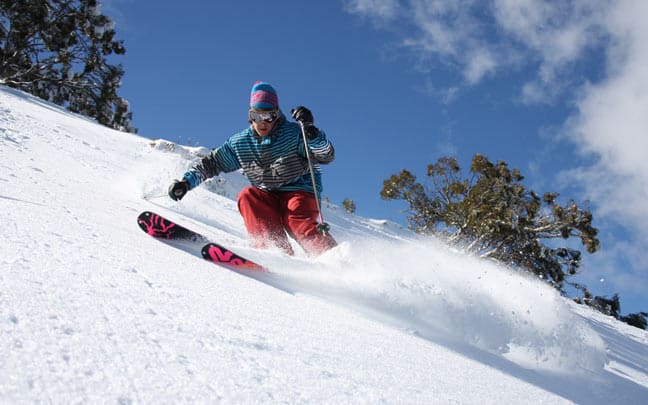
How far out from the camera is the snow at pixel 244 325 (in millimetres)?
844

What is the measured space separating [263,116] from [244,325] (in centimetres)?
264

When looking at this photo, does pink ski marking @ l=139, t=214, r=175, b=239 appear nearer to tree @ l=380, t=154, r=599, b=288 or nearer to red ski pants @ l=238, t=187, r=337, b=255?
red ski pants @ l=238, t=187, r=337, b=255

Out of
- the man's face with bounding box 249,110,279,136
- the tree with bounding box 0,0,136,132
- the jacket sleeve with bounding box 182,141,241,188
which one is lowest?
the jacket sleeve with bounding box 182,141,241,188

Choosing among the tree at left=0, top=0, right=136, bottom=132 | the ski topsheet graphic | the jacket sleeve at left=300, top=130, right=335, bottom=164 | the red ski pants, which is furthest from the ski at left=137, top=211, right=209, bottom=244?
the tree at left=0, top=0, right=136, bottom=132

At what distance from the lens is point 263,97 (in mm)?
3709

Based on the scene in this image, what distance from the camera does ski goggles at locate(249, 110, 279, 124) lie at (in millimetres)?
3705

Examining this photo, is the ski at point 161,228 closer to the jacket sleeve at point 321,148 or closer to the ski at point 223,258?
the ski at point 223,258

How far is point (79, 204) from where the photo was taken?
8.52ft

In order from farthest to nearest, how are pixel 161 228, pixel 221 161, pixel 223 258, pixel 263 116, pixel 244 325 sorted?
pixel 221 161
pixel 263 116
pixel 161 228
pixel 223 258
pixel 244 325

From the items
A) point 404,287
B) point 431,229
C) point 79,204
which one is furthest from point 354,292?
point 431,229

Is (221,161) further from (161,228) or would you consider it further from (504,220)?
(504,220)

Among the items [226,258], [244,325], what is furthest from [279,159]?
[244,325]

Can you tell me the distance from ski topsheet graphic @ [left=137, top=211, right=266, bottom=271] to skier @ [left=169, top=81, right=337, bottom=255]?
86cm

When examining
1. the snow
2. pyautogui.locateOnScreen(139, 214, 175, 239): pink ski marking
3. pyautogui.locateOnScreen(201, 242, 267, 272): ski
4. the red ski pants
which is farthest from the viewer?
the red ski pants
